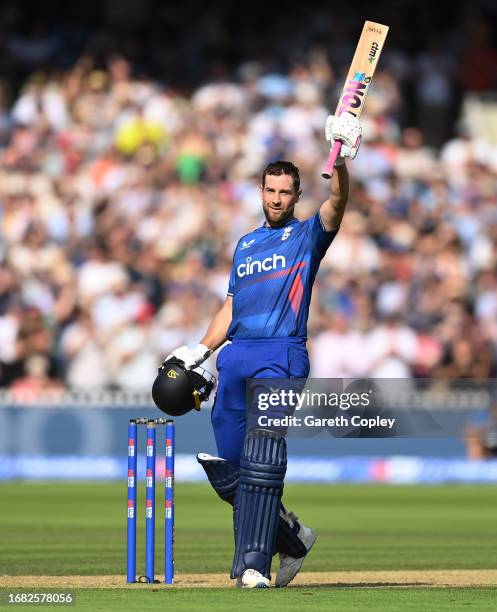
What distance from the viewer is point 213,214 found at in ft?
68.4

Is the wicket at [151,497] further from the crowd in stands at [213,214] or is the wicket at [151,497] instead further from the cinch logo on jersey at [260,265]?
the crowd in stands at [213,214]

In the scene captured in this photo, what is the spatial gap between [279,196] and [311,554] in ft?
13.0

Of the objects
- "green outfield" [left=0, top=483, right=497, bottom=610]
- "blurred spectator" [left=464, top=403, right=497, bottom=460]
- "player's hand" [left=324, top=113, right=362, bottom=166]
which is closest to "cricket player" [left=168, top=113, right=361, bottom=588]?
"player's hand" [left=324, top=113, right=362, bottom=166]

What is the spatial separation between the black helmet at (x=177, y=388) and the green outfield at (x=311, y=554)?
89 centimetres

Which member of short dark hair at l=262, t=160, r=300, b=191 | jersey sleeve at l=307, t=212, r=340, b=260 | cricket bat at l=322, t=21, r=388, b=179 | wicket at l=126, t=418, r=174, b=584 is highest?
cricket bat at l=322, t=21, r=388, b=179

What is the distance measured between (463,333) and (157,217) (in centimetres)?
407

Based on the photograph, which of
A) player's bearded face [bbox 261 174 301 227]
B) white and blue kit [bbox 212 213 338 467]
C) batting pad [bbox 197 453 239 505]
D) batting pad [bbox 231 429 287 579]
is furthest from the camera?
batting pad [bbox 197 453 239 505]

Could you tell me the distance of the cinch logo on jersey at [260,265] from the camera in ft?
27.9

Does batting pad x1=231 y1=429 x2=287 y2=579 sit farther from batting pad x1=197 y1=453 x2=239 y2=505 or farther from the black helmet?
the black helmet

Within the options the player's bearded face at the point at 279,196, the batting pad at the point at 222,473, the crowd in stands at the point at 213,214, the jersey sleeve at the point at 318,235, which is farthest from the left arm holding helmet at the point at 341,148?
the crowd in stands at the point at 213,214

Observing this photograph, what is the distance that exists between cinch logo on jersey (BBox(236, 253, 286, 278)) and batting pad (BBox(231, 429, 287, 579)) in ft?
2.64

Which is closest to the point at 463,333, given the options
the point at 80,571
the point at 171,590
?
the point at 80,571

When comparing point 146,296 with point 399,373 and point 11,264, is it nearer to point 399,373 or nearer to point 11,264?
point 11,264

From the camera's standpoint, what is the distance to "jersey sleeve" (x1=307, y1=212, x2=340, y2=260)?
844 cm
